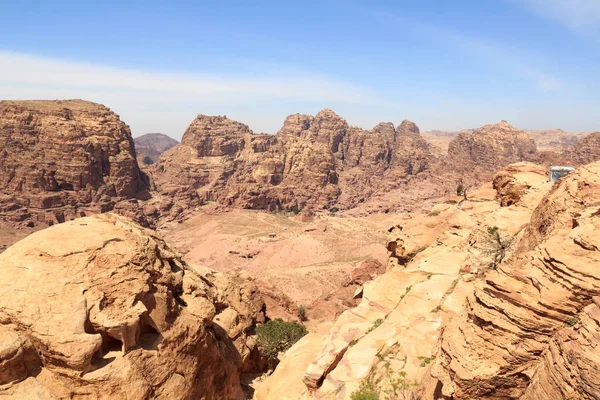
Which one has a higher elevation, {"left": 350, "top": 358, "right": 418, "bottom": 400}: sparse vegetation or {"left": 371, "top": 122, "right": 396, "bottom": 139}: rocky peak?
{"left": 371, "top": 122, "right": 396, "bottom": 139}: rocky peak

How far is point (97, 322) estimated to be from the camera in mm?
13195

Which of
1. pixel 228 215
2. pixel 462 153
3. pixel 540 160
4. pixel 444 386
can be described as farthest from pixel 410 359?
pixel 462 153

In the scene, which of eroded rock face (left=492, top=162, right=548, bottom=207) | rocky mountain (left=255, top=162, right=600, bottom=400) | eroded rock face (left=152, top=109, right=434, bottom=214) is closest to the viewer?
rocky mountain (left=255, top=162, right=600, bottom=400)

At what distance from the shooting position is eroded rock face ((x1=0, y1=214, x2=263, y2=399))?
1254cm

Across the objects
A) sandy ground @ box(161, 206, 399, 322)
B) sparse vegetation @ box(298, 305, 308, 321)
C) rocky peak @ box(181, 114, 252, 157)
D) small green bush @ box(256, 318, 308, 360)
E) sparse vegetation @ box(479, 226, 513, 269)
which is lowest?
sandy ground @ box(161, 206, 399, 322)

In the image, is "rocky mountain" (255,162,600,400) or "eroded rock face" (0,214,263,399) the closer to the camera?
"rocky mountain" (255,162,600,400)

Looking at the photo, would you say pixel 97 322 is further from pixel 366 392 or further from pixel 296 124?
pixel 296 124

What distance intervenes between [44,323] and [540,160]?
13554 cm

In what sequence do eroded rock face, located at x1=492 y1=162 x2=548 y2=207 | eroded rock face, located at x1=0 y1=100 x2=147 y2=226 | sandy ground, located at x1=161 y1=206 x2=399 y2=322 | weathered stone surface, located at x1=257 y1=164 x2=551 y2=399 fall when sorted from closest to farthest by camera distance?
weathered stone surface, located at x1=257 y1=164 x2=551 y2=399
eroded rock face, located at x1=492 y1=162 x2=548 y2=207
sandy ground, located at x1=161 y1=206 x2=399 y2=322
eroded rock face, located at x1=0 y1=100 x2=147 y2=226

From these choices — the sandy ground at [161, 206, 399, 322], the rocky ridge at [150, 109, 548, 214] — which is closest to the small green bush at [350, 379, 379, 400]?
the sandy ground at [161, 206, 399, 322]

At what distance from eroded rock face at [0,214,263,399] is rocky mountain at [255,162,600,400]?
5479 mm

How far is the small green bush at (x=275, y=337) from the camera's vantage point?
25.8 m

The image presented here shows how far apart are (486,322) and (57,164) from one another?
362 ft

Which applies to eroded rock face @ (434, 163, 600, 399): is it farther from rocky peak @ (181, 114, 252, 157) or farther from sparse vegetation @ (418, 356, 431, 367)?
rocky peak @ (181, 114, 252, 157)
